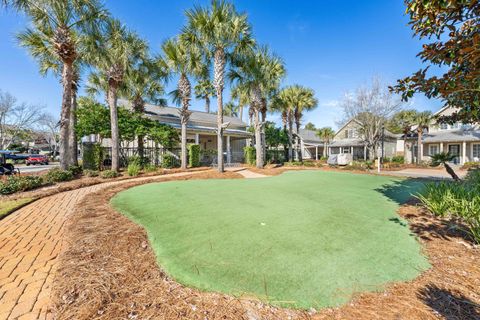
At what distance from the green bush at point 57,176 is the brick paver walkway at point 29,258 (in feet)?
14.5

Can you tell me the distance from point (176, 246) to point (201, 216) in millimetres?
1466

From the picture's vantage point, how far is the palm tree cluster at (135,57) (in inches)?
419

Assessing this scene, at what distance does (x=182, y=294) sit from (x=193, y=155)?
48.9 feet

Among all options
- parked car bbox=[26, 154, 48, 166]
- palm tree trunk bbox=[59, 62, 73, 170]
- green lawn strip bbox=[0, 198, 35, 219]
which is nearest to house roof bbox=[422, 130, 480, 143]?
green lawn strip bbox=[0, 198, 35, 219]

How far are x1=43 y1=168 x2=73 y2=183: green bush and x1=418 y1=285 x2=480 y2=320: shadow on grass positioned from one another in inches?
517

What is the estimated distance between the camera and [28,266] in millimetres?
2879

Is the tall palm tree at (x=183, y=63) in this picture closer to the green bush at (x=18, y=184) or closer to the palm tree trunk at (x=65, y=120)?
the palm tree trunk at (x=65, y=120)

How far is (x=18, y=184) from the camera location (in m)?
7.88

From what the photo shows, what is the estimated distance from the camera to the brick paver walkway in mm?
2137

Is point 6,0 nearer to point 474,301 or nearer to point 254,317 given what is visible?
point 254,317

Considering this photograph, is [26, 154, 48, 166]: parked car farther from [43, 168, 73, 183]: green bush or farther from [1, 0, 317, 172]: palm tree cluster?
[43, 168, 73, 183]: green bush

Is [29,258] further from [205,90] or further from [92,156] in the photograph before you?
[205,90]

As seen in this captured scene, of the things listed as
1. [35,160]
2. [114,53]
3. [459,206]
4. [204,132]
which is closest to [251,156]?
[204,132]

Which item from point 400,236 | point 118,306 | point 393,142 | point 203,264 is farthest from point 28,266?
point 393,142
